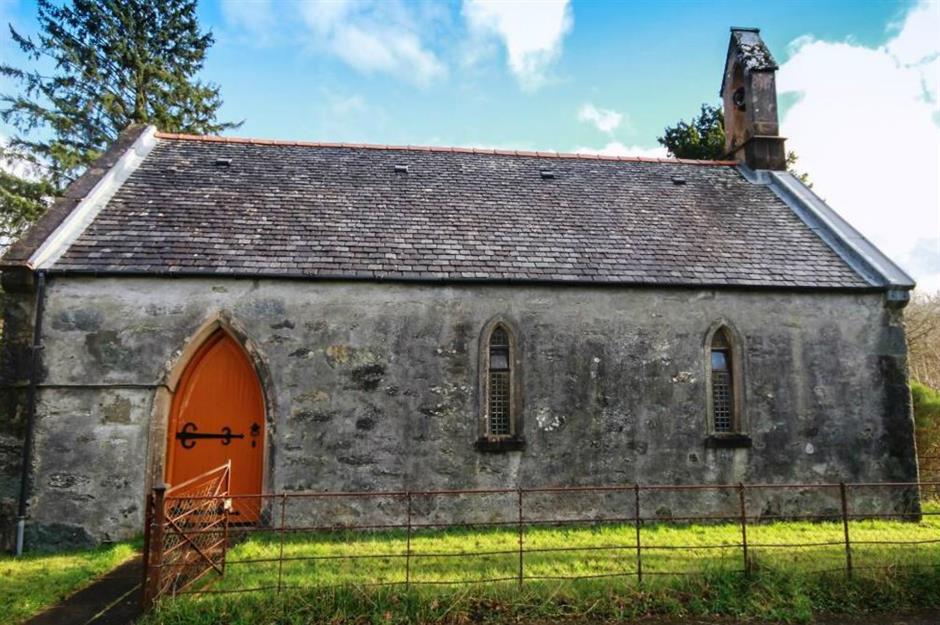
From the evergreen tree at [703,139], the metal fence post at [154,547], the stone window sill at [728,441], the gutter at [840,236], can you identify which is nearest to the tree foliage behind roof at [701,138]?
the evergreen tree at [703,139]

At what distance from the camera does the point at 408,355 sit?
10500 millimetres

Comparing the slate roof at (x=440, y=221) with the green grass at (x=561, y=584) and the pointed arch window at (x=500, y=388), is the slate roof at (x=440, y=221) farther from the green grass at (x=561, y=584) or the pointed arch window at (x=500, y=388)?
the green grass at (x=561, y=584)

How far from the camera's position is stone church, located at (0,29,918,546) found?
9750mm

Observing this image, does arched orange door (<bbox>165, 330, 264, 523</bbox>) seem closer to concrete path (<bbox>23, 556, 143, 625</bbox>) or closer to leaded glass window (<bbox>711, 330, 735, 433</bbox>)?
concrete path (<bbox>23, 556, 143, 625</bbox>)

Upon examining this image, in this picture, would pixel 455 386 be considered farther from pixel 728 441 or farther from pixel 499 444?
pixel 728 441

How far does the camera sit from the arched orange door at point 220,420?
10.4m

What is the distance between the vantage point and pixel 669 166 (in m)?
16.0

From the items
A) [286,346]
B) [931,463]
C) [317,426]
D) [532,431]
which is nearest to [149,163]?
[286,346]

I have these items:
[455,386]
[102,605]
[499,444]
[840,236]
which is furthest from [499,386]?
[840,236]

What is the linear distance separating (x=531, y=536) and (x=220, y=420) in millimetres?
5521

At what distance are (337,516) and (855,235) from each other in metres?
11.8

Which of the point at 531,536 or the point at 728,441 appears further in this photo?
the point at 728,441

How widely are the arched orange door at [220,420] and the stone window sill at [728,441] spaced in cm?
774

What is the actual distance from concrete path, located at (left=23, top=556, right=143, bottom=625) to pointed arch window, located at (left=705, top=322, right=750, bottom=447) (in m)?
9.04
